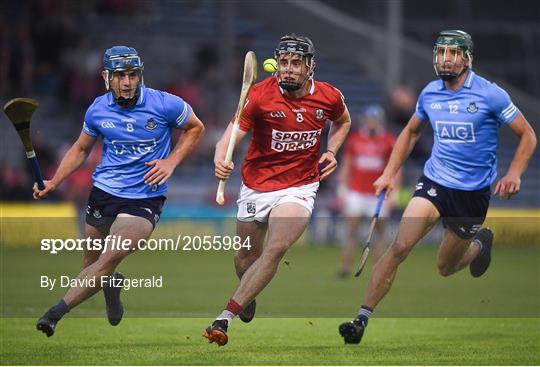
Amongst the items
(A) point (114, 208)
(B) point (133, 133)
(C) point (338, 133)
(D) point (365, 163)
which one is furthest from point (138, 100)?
(D) point (365, 163)

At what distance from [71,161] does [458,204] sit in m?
3.30

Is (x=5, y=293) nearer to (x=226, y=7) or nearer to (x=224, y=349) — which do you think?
(x=224, y=349)

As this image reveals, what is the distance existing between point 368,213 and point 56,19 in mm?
8816

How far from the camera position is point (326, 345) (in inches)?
445

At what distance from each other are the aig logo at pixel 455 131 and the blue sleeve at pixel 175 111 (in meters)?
2.14

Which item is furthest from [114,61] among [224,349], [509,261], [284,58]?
[509,261]

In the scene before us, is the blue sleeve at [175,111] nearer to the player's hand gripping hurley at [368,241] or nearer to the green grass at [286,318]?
the green grass at [286,318]

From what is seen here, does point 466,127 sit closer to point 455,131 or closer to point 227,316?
point 455,131

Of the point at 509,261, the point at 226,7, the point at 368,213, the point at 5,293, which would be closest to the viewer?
the point at 5,293

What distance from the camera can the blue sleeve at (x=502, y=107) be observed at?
436 inches

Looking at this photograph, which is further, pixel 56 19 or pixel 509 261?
pixel 56 19

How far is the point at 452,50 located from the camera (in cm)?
1114

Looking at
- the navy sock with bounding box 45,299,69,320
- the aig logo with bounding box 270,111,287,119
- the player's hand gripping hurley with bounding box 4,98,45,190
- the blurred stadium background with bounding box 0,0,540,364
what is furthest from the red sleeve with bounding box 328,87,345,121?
the blurred stadium background with bounding box 0,0,540,364

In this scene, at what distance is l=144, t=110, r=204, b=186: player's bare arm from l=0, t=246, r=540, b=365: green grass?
1.29m
